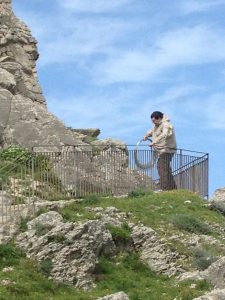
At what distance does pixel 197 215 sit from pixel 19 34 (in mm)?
12996

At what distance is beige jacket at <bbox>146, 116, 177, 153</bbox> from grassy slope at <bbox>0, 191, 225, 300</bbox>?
1.65 metres

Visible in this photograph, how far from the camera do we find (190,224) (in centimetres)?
2391

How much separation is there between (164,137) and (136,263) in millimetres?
6449

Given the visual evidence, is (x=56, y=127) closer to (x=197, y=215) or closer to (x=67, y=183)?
(x=67, y=183)

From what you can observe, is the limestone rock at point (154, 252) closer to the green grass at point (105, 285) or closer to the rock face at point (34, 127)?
the green grass at point (105, 285)

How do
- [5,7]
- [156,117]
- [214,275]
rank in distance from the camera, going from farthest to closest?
[5,7] < [156,117] < [214,275]

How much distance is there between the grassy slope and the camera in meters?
19.9

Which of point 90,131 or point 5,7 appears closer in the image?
point 90,131

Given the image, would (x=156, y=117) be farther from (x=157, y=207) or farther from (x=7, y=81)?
(x=7, y=81)

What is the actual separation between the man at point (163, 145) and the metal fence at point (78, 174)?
0.17 metres

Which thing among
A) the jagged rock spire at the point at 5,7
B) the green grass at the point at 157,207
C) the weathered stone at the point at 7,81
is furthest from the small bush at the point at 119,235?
the jagged rock spire at the point at 5,7

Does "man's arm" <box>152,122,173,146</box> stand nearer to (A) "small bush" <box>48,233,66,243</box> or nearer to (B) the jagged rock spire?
(A) "small bush" <box>48,233,66,243</box>

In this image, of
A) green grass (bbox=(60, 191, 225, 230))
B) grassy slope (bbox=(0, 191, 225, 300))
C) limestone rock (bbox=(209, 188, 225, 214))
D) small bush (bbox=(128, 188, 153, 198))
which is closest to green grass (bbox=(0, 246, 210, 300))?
grassy slope (bbox=(0, 191, 225, 300))

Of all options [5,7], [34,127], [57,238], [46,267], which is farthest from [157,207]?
[5,7]
